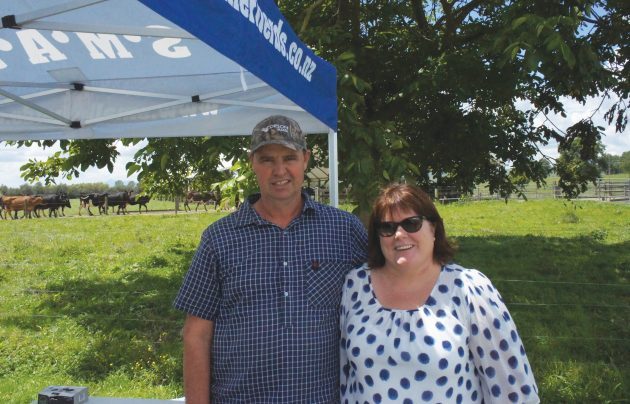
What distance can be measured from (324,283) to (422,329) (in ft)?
1.23

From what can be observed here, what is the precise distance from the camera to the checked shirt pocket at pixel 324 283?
1.87 m

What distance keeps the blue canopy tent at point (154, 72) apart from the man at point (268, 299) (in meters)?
0.41

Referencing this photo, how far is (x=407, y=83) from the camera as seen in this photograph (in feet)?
21.8

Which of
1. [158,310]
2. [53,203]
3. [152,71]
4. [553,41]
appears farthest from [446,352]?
[53,203]

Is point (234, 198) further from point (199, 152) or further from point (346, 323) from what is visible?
point (346, 323)

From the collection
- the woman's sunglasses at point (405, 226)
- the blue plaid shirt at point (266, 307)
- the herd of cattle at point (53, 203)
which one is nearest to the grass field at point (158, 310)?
the blue plaid shirt at point (266, 307)

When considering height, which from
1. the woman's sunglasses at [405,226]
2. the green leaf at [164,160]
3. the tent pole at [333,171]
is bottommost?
the woman's sunglasses at [405,226]

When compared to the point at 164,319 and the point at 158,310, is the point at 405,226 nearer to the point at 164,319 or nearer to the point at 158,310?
the point at 164,319

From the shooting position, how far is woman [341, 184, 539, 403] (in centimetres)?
169

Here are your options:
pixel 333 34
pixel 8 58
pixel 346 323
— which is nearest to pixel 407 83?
pixel 333 34

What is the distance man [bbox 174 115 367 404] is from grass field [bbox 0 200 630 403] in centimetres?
289

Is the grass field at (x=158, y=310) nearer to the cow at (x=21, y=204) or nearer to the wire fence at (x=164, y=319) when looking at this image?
the wire fence at (x=164, y=319)

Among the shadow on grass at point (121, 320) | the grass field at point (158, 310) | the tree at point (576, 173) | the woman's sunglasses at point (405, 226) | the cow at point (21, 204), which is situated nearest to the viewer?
the woman's sunglasses at point (405, 226)

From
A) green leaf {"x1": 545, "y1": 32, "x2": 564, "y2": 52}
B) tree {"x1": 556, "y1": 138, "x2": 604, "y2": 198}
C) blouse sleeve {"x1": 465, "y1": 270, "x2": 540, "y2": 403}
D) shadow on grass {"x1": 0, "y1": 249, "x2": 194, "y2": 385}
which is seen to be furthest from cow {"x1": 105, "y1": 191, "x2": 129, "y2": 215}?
blouse sleeve {"x1": 465, "y1": 270, "x2": 540, "y2": 403}
